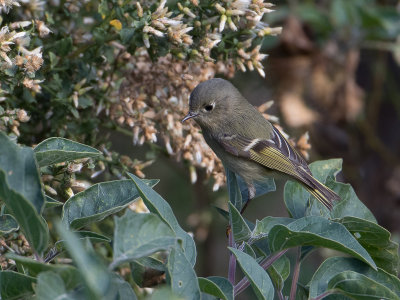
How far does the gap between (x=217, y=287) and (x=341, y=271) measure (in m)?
0.47

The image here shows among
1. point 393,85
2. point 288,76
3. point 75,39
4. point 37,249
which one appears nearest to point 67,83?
point 75,39

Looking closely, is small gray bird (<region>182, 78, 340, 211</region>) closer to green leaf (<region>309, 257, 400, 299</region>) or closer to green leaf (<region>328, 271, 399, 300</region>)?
green leaf (<region>309, 257, 400, 299</region>)

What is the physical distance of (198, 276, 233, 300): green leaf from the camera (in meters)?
1.48

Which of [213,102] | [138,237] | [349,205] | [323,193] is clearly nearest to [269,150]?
[213,102]

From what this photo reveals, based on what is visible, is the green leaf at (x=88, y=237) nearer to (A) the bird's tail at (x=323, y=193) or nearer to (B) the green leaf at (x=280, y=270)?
(B) the green leaf at (x=280, y=270)

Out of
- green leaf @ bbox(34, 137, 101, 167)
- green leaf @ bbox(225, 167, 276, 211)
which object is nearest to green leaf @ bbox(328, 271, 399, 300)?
green leaf @ bbox(225, 167, 276, 211)

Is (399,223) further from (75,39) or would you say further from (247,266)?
(247,266)

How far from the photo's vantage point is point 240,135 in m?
3.14

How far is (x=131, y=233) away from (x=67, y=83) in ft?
3.90

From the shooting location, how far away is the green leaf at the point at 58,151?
160 centimetres

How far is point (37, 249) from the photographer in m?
1.42

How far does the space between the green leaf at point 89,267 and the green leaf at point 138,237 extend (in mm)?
88

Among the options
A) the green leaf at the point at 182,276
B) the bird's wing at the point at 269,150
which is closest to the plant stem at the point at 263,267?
the green leaf at the point at 182,276

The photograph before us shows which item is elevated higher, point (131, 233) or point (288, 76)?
point (131, 233)
